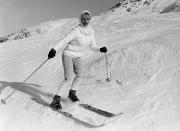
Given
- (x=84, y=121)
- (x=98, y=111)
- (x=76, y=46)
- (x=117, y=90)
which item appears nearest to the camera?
(x=84, y=121)

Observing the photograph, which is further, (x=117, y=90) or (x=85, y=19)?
(x=117, y=90)

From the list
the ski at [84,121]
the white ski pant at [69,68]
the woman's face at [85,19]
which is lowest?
the ski at [84,121]

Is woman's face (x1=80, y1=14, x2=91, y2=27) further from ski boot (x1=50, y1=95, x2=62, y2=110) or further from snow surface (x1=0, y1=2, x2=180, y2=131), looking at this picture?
snow surface (x1=0, y1=2, x2=180, y2=131)

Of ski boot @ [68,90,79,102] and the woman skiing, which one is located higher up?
the woman skiing

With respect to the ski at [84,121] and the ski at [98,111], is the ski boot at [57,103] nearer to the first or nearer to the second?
the ski at [84,121]

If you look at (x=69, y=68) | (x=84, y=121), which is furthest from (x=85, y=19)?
(x=84, y=121)

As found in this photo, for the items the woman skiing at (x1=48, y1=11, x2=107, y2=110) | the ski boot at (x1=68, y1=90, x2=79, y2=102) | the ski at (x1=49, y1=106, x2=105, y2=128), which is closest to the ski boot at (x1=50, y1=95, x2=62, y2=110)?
the woman skiing at (x1=48, y1=11, x2=107, y2=110)

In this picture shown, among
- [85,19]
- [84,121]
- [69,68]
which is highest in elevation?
[85,19]

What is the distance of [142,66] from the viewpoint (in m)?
10.3

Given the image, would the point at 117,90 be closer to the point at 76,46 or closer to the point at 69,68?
the point at 69,68

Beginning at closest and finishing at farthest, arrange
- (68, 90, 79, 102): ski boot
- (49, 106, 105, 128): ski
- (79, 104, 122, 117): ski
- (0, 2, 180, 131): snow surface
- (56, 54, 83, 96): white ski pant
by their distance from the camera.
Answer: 1. (49, 106, 105, 128): ski
2. (0, 2, 180, 131): snow surface
3. (79, 104, 122, 117): ski
4. (56, 54, 83, 96): white ski pant
5. (68, 90, 79, 102): ski boot

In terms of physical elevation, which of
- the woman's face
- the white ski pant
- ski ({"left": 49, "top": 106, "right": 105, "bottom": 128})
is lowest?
ski ({"left": 49, "top": 106, "right": 105, "bottom": 128})

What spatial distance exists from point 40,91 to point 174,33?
16.8 ft

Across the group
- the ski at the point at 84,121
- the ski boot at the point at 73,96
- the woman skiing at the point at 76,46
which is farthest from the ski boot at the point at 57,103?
the ski boot at the point at 73,96
